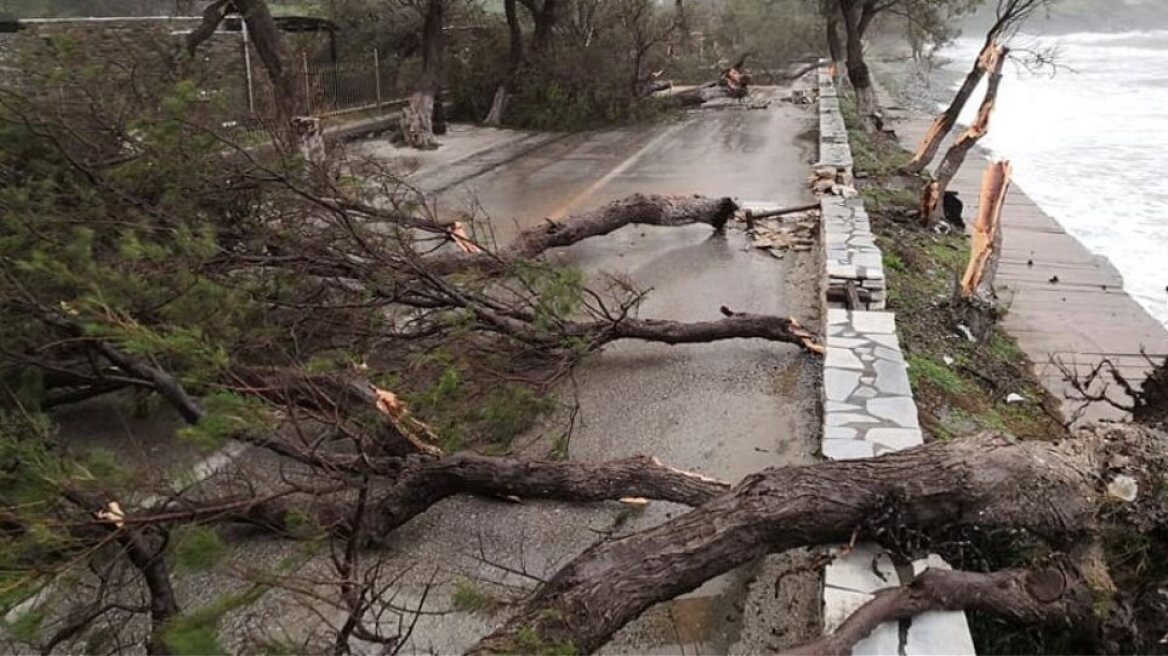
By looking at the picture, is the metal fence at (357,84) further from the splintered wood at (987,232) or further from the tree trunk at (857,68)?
the splintered wood at (987,232)

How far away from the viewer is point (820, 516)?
368 cm

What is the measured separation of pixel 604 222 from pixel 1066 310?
22.6ft

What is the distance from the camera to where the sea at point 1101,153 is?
52.6ft

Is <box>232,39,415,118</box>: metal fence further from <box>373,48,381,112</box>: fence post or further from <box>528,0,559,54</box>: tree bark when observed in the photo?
<box>528,0,559,54</box>: tree bark

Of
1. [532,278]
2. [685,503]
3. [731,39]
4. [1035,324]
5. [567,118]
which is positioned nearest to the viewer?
[685,503]

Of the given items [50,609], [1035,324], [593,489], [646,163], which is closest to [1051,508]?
[593,489]

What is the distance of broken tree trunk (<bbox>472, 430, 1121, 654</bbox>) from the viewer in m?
3.29

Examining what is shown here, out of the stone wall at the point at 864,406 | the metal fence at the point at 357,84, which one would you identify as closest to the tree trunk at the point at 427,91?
the metal fence at the point at 357,84

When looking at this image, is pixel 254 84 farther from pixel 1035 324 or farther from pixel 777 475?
pixel 777 475

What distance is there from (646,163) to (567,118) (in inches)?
190

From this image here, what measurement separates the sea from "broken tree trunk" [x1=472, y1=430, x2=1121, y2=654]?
399 inches

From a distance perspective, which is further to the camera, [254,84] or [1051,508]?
[254,84]

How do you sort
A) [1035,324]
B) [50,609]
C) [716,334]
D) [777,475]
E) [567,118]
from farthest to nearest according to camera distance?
1. [567,118]
2. [1035,324]
3. [716,334]
4. [777,475]
5. [50,609]

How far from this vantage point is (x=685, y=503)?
418cm
